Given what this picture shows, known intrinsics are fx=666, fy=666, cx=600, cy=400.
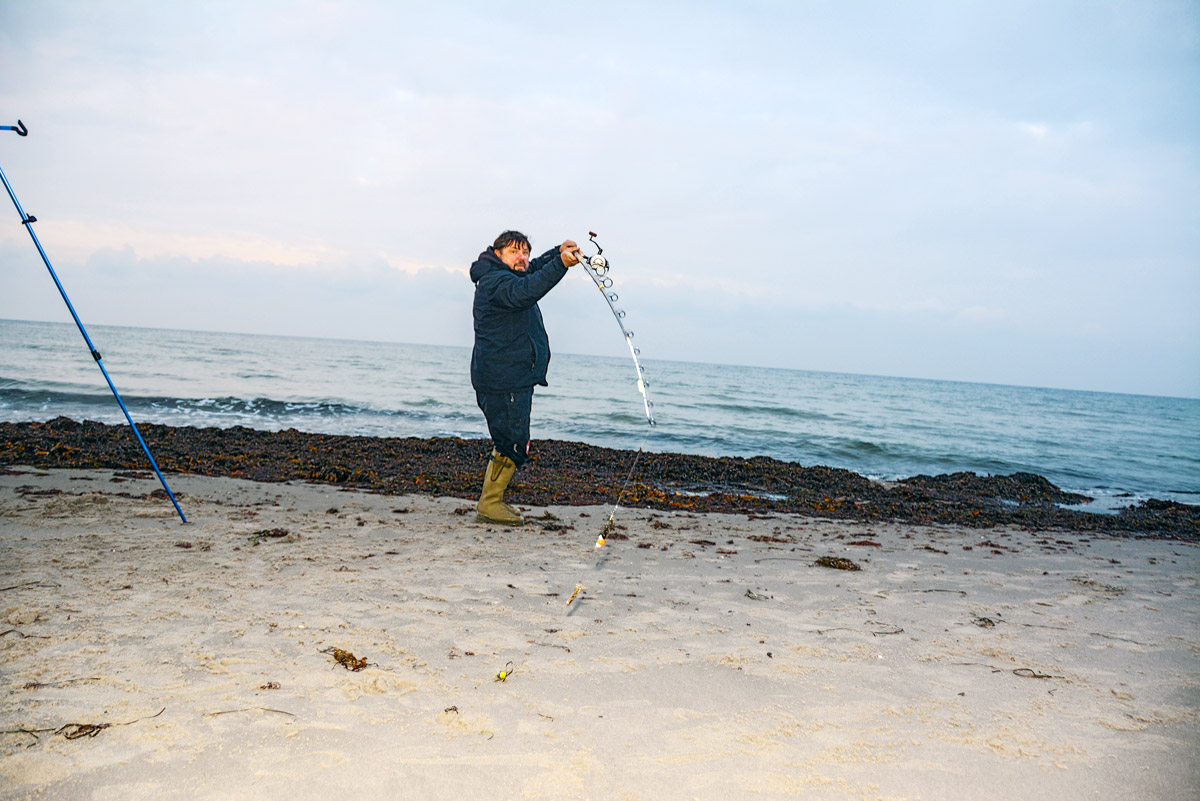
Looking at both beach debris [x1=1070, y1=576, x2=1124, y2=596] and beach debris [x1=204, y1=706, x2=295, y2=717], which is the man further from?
beach debris [x1=1070, y1=576, x2=1124, y2=596]

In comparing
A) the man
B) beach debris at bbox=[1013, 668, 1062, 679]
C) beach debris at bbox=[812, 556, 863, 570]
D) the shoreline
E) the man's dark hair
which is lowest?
the shoreline

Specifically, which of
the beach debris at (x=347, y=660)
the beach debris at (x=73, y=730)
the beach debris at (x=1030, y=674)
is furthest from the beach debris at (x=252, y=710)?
the beach debris at (x=1030, y=674)

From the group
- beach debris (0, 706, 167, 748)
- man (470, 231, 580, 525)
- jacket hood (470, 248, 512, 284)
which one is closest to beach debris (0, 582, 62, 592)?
beach debris (0, 706, 167, 748)

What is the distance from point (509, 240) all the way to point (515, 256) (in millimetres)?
151

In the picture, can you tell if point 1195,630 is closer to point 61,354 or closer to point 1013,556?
point 1013,556

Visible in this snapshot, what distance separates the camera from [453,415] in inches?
759

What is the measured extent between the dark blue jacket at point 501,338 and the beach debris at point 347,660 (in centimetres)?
249

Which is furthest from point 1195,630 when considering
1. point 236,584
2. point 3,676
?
point 3,676

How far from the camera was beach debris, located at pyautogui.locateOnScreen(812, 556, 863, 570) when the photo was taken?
5.21 meters

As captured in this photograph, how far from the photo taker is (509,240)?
17.6 ft

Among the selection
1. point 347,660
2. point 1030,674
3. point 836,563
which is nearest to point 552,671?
point 347,660

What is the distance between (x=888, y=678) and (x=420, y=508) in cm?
472

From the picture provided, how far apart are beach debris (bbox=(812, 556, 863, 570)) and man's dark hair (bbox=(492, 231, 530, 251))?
3.46m

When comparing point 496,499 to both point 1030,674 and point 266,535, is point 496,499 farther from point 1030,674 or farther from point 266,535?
point 1030,674
